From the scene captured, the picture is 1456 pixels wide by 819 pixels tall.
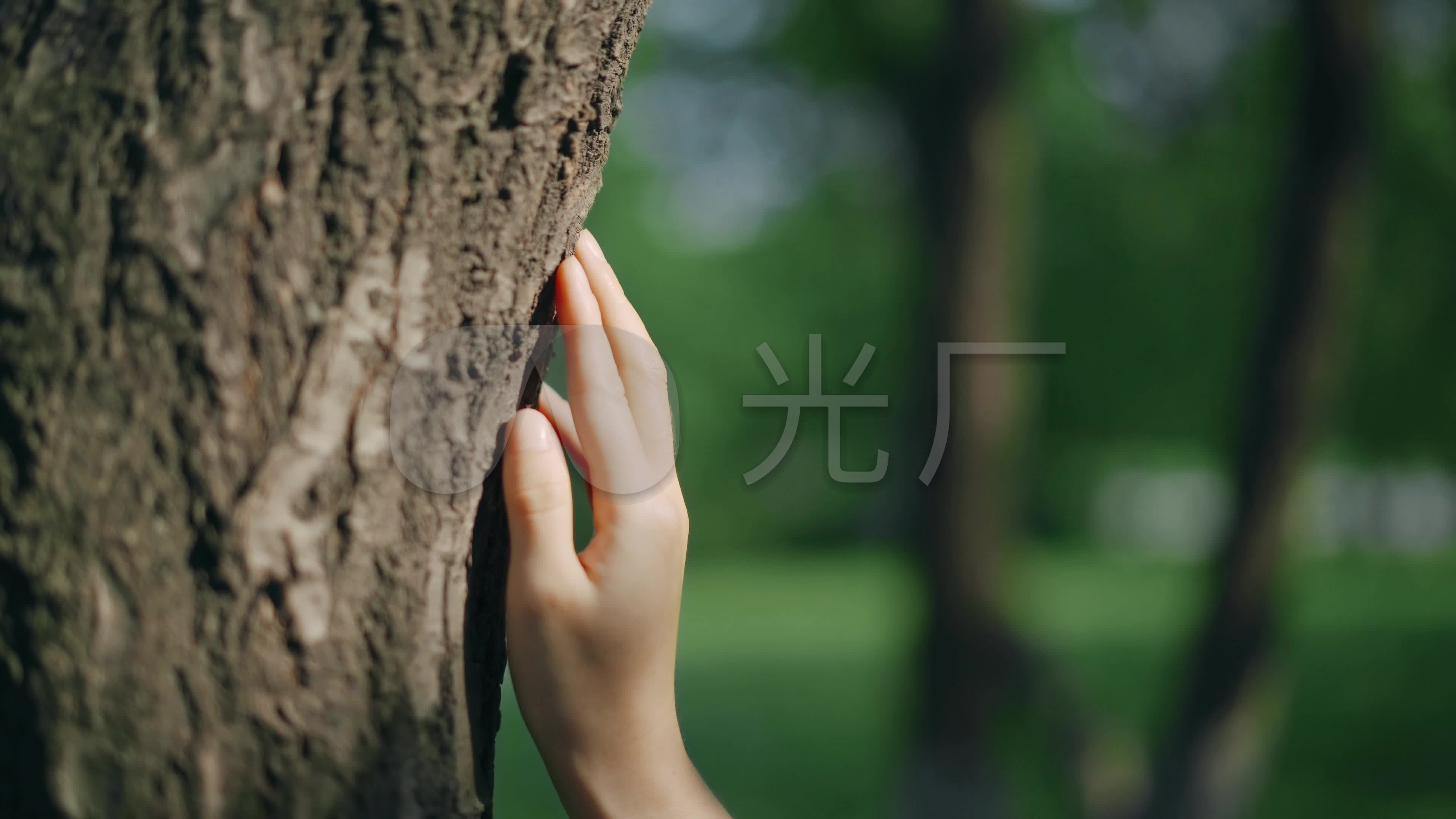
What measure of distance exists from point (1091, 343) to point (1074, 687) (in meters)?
13.7

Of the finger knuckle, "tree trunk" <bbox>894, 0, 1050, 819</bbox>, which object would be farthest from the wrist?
"tree trunk" <bbox>894, 0, 1050, 819</bbox>

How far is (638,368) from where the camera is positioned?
134cm

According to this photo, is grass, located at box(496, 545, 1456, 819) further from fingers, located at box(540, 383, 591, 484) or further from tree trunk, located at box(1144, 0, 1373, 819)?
fingers, located at box(540, 383, 591, 484)

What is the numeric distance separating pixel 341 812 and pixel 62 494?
425mm

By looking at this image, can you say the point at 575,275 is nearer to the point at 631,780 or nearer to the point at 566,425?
the point at 566,425

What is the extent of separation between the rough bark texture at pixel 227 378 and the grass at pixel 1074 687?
4.95 meters

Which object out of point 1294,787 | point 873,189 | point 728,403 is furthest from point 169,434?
point 728,403

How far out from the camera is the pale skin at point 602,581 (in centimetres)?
127

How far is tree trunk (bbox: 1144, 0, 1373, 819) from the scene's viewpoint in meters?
4.71

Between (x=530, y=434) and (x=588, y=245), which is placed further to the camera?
(x=588, y=245)

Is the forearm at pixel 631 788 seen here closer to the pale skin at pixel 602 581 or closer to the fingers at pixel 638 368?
the pale skin at pixel 602 581

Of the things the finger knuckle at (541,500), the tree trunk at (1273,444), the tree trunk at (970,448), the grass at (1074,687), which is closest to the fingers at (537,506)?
the finger knuckle at (541,500)

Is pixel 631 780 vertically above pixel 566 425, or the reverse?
pixel 566 425

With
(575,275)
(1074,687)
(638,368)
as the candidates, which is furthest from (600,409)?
(1074,687)
